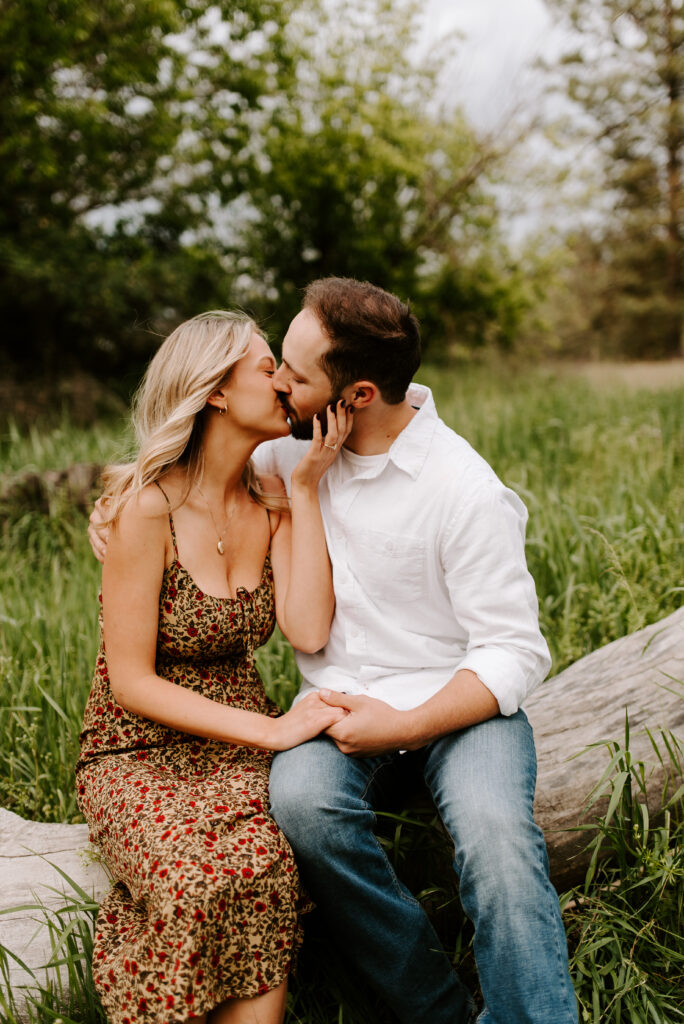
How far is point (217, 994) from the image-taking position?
180 centimetres

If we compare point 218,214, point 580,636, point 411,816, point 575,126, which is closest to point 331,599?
point 411,816

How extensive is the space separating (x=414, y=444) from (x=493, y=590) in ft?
1.66

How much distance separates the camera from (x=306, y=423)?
98.7 inches

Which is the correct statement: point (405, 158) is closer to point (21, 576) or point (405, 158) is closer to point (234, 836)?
point (21, 576)

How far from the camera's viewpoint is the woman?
1.80 meters

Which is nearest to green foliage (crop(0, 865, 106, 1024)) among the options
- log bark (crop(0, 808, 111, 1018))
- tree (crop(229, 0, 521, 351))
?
log bark (crop(0, 808, 111, 1018))

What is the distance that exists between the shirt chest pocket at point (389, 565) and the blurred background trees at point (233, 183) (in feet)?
26.5

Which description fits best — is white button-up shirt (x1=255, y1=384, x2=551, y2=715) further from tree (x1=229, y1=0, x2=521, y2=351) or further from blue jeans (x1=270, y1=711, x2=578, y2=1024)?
tree (x1=229, y1=0, x2=521, y2=351)

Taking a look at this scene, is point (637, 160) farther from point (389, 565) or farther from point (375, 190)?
point (389, 565)

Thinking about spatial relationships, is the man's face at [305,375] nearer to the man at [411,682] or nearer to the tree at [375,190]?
the man at [411,682]

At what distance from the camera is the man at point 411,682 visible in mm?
1890

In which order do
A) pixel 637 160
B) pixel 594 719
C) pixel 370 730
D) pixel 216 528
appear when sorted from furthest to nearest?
pixel 637 160
pixel 594 719
pixel 216 528
pixel 370 730

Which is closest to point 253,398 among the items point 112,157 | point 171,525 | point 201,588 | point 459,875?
point 171,525

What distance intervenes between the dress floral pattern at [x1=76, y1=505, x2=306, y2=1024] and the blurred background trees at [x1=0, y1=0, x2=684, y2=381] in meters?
8.10
